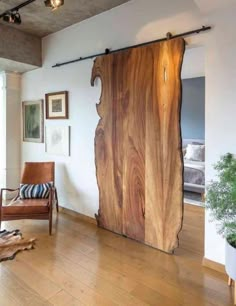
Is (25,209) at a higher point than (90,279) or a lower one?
higher

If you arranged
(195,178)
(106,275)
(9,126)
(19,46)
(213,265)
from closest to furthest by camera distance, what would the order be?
(106,275) → (213,265) → (19,46) → (9,126) → (195,178)

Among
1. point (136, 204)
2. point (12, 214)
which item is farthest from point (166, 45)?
point (12, 214)

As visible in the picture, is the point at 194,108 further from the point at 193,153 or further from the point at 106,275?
the point at 106,275

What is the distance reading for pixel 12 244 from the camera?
9.82ft

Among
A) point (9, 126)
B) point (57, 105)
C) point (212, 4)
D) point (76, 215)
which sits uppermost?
point (212, 4)

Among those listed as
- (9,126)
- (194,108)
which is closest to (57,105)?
(9,126)

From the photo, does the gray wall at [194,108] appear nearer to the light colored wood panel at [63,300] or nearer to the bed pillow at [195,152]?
the bed pillow at [195,152]

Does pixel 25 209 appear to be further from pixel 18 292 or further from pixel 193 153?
pixel 193 153

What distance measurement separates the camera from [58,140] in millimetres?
4195

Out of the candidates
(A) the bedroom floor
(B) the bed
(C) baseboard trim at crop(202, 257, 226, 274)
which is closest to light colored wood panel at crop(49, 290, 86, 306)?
(C) baseboard trim at crop(202, 257, 226, 274)

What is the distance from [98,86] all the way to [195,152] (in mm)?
3167

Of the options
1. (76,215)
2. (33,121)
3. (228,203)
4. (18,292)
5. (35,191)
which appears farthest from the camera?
(33,121)

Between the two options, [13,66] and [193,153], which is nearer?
[13,66]

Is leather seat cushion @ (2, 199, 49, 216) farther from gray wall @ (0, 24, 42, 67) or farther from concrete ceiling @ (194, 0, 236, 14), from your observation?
concrete ceiling @ (194, 0, 236, 14)
